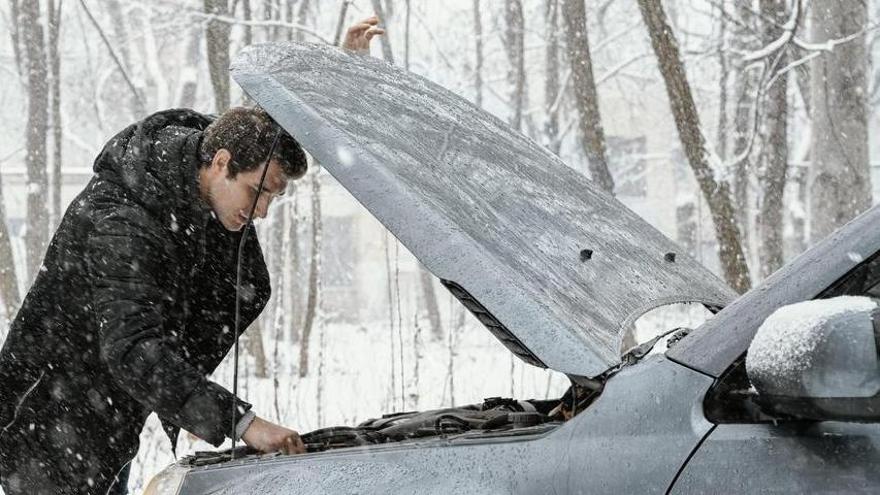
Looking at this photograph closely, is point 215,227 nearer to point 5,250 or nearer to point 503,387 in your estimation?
point 503,387

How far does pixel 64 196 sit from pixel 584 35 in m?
25.1

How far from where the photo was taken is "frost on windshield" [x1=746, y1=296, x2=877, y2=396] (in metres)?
1.45

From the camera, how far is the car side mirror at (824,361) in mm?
1442

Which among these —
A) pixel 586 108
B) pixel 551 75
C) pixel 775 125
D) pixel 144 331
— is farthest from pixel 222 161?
pixel 551 75

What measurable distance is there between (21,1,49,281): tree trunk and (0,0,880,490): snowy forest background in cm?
3

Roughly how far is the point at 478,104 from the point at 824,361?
42.7 ft

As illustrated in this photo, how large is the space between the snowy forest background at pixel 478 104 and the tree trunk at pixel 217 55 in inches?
1.1

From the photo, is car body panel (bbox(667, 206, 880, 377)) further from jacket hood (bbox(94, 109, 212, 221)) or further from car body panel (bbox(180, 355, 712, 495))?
jacket hood (bbox(94, 109, 212, 221))

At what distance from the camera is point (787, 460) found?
156cm

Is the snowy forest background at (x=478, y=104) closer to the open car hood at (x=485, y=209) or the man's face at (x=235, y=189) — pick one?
the man's face at (x=235, y=189)

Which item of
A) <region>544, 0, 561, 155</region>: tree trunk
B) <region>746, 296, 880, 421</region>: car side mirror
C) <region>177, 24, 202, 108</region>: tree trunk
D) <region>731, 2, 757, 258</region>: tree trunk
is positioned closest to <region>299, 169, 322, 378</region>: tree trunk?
<region>544, 0, 561, 155</region>: tree trunk

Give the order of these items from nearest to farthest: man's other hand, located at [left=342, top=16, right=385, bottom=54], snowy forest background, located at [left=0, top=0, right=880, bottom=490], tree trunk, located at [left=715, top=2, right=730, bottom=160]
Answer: man's other hand, located at [left=342, top=16, right=385, bottom=54], snowy forest background, located at [left=0, top=0, right=880, bottom=490], tree trunk, located at [left=715, top=2, right=730, bottom=160]

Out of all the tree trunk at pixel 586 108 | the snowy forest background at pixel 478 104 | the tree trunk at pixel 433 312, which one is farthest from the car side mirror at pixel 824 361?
the tree trunk at pixel 433 312

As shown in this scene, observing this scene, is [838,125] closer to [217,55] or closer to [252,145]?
[217,55]
